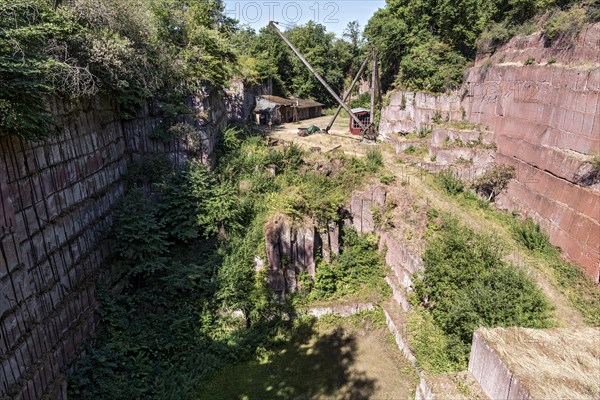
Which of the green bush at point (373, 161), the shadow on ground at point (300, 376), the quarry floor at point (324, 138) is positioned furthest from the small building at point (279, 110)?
the shadow on ground at point (300, 376)

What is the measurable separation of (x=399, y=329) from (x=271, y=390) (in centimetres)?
433

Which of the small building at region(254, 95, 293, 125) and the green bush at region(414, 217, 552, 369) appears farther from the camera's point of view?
the small building at region(254, 95, 293, 125)

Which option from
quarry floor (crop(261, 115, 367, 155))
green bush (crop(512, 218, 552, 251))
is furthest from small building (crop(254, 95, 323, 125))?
green bush (crop(512, 218, 552, 251))

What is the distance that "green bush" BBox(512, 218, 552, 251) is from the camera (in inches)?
501

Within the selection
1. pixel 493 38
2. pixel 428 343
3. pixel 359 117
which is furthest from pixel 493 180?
pixel 359 117

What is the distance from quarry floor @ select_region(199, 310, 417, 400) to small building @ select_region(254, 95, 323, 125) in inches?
754

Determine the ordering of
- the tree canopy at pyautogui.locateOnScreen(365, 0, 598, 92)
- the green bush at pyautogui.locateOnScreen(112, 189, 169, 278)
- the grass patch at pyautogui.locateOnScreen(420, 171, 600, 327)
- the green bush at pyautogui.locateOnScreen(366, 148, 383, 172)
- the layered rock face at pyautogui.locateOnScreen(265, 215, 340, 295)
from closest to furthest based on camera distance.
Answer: the grass patch at pyautogui.locateOnScreen(420, 171, 600, 327) → the green bush at pyautogui.locateOnScreen(112, 189, 169, 278) → the layered rock face at pyautogui.locateOnScreen(265, 215, 340, 295) → the green bush at pyautogui.locateOnScreen(366, 148, 383, 172) → the tree canopy at pyautogui.locateOnScreen(365, 0, 598, 92)

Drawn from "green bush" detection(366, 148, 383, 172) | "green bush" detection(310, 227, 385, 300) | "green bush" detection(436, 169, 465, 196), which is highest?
"green bush" detection(366, 148, 383, 172)

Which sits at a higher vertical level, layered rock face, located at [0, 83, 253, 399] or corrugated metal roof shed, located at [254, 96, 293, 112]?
corrugated metal roof shed, located at [254, 96, 293, 112]

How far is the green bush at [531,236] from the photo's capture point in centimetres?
1273

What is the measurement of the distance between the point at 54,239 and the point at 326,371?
7814 millimetres

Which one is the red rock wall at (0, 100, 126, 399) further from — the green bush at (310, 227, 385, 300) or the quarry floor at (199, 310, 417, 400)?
the green bush at (310, 227, 385, 300)

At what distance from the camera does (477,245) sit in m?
10.6

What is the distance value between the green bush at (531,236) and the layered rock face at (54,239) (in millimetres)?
14266
